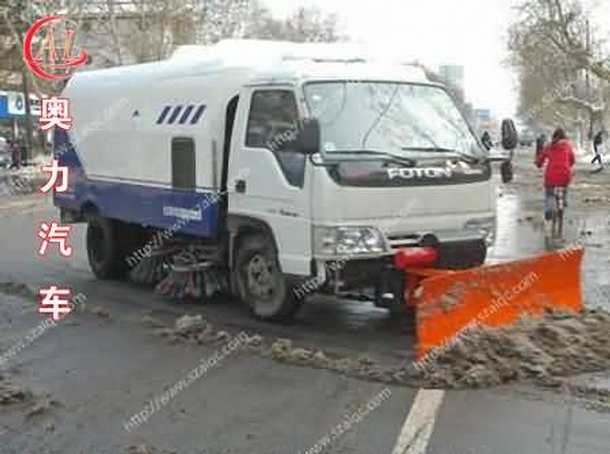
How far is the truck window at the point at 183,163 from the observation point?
10719 mm

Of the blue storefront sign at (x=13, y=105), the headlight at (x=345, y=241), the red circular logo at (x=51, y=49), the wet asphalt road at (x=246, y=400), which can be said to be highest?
the red circular logo at (x=51, y=49)

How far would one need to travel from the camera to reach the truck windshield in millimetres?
9086

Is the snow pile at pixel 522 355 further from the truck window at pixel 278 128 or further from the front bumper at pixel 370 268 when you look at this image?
the truck window at pixel 278 128

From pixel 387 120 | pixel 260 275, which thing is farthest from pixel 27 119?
pixel 387 120

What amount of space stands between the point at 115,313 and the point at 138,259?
6.77ft

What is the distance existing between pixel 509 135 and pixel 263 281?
9.99 ft

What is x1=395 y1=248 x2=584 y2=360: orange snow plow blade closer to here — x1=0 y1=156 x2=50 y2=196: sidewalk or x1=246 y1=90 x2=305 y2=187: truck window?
x1=246 y1=90 x2=305 y2=187: truck window

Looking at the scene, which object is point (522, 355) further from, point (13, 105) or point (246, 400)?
point (13, 105)

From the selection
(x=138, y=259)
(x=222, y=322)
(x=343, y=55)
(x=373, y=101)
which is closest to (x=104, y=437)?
(x=222, y=322)

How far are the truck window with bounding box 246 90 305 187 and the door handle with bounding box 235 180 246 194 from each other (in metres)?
0.38

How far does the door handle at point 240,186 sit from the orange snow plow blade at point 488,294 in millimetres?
1960

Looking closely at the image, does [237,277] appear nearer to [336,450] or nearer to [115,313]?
[115,313]

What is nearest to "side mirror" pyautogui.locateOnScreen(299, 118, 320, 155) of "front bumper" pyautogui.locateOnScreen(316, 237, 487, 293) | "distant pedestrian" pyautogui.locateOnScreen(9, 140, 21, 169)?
"front bumper" pyautogui.locateOnScreen(316, 237, 487, 293)

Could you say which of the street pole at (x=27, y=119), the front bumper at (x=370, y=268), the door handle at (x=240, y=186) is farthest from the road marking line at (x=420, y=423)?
the street pole at (x=27, y=119)
